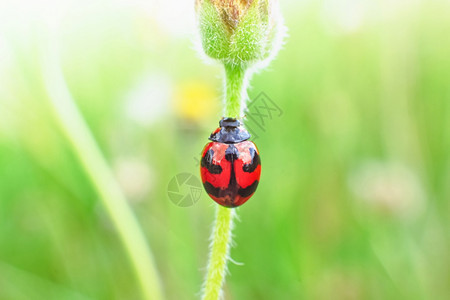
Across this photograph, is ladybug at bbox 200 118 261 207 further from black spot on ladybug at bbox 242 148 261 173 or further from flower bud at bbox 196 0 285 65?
flower bud at bbox 196 0 285 65

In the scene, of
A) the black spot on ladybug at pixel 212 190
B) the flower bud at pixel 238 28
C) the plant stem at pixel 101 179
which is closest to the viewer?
the flower bud at pixel 238 28

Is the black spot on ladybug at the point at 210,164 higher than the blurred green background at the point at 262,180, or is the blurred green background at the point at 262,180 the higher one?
the blurred green background at the point at 262,180

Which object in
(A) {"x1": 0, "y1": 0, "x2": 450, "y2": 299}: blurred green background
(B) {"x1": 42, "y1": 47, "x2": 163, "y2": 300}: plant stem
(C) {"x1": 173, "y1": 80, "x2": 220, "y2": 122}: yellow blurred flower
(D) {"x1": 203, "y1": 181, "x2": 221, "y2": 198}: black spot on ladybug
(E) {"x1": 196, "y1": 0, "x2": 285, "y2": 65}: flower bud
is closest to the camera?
(E) {"x1": 196, "y1": 0, "x2": 285, "y2": 65}: flower bud

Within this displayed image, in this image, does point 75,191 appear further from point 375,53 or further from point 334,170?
point 375,53

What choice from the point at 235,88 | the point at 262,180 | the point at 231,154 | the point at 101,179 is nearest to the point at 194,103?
the point at 262,180

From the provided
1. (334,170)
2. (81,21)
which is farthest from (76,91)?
(334,170)

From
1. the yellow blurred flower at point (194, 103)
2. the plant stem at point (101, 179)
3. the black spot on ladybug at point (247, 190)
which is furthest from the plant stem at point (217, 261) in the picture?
the yellow blurred flower at point (194, 103)

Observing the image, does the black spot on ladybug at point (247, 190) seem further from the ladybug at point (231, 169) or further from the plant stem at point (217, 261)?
the plant stem at point (217, 261)

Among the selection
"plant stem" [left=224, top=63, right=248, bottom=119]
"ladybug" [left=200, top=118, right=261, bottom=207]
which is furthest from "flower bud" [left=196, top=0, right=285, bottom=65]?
"ladybug" [left=200, top=118, right=261, bottom=207]
